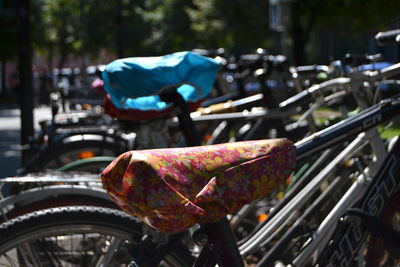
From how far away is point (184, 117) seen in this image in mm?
3416

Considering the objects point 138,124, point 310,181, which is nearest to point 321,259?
point 310,181

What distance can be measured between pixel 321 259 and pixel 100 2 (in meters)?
45.7

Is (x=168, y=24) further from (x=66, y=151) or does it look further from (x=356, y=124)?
(x=356, y=124)

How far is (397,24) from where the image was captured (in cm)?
463

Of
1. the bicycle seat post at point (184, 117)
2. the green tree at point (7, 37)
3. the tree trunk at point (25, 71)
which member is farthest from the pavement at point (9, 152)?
the green tree at point (7, 37)

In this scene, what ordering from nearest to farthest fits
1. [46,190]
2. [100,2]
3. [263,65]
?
[46,190] < [263,65] < [100,2]

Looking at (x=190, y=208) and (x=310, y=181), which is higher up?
(x=190, y=208)

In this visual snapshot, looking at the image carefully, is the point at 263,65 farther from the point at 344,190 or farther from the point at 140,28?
the point at 140,28

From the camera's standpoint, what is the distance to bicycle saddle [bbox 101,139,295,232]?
2.32 metres

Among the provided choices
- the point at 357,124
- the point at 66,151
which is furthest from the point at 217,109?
the point at 357,124

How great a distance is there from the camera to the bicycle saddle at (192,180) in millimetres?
2318

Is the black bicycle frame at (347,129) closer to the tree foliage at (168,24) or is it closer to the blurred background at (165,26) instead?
the blurred background at (165,26)

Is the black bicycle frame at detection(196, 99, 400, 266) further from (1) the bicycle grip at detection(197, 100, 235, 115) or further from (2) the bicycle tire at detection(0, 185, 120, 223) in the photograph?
(1) the bicycle grip at detection(197, 100, 235, 115)

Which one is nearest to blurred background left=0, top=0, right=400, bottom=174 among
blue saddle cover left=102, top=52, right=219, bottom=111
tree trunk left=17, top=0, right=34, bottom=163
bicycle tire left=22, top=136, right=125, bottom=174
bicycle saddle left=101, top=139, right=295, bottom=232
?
tree trunk left=17, top=0, right=34, bottom=163
